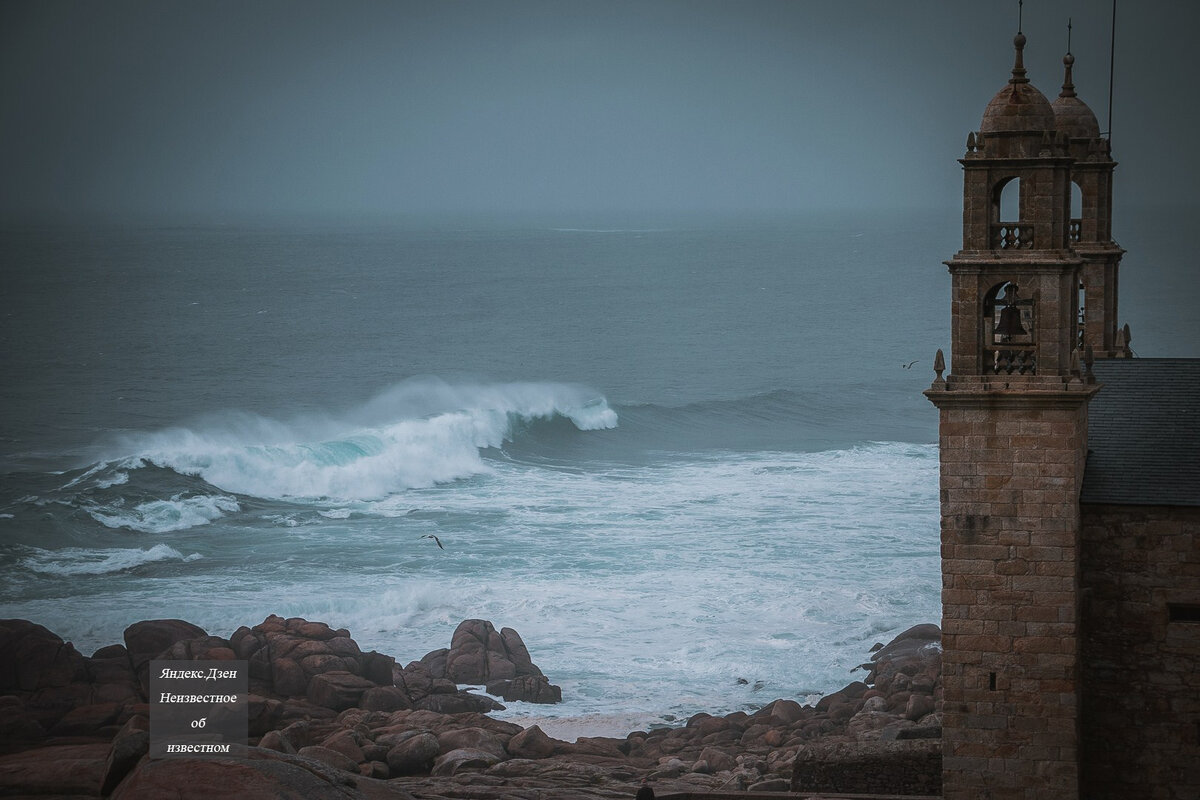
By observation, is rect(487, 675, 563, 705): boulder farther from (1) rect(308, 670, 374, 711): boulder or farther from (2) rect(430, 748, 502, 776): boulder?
(2) rect(430, 748, 502, 776): boulder

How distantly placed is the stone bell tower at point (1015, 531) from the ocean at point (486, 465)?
11.3m

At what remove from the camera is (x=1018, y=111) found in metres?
17.8

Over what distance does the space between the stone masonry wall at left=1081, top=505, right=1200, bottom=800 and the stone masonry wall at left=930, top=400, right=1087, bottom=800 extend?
108 centimetres

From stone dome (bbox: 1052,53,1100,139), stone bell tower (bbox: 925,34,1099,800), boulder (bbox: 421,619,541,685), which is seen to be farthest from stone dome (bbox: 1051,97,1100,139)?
boulder (bbox: 421,619,541,685)

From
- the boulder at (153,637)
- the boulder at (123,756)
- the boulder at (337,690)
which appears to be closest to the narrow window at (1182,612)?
the boulder at (123,756)

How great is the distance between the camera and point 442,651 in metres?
31.2

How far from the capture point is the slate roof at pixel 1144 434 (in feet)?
59.2

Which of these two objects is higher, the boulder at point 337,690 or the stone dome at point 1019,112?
the stone dome at point 1019,112

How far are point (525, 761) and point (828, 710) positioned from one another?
21.7 ft

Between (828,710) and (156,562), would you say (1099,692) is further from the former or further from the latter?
(156,562)

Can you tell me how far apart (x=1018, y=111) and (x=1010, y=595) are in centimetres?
591

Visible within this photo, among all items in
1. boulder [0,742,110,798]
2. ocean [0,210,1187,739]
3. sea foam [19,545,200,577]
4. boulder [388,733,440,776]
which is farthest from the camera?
sea foam [19,545,200,577]

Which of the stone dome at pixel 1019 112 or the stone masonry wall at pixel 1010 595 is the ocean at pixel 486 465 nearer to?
the stone masonry wall at pixel 1010 595

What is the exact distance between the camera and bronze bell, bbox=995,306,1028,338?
17688 millimetres
